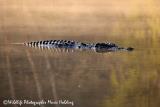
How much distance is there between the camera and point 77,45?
196 cm

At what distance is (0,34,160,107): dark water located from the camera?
197cm

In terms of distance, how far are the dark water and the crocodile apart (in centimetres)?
3

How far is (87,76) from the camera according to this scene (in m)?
1.99

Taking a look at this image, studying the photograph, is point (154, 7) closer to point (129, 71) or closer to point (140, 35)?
point (140, 35)

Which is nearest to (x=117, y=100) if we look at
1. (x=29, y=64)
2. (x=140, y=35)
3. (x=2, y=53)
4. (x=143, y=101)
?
(x=143, y=101)

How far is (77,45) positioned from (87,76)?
160 mm

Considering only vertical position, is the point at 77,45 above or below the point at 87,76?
above

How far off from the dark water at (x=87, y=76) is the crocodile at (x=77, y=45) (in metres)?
0.03

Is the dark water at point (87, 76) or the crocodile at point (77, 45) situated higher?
the crocodile at point (77, 45)

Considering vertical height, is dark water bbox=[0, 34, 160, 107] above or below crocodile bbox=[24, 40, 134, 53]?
below

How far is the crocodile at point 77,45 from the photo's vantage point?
6.40 ft

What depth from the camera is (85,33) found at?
195cm

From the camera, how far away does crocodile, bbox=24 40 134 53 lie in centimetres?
195

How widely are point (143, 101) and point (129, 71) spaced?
0.16 metres
